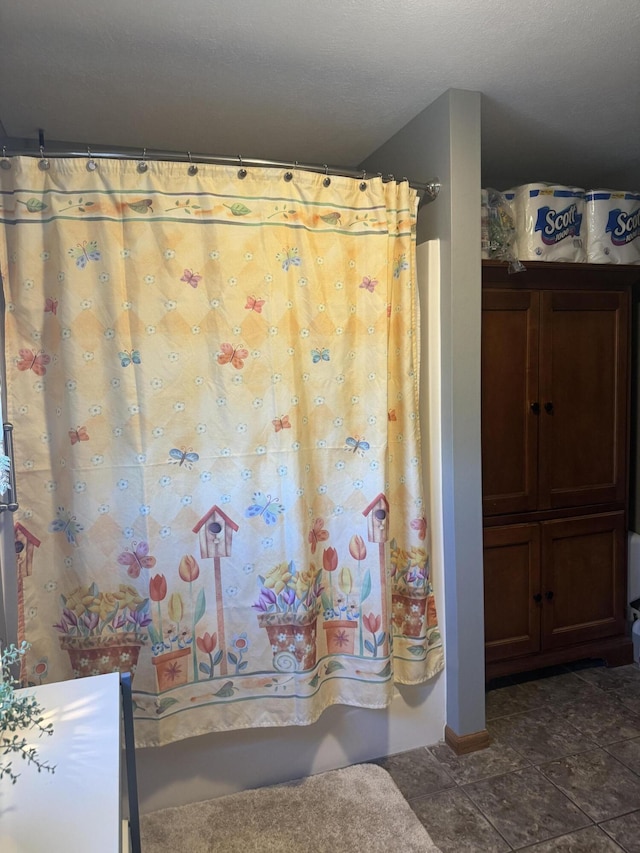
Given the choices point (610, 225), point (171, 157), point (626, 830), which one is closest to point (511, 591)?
point (626, 830)

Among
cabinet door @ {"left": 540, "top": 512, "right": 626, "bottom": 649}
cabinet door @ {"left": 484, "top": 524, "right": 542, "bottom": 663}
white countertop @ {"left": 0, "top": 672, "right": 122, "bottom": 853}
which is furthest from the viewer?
cabinet door @ {"left": 540, "top": 512, "right": 626, "bottom": 649}

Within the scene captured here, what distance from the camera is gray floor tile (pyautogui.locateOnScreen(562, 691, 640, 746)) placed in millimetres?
2334

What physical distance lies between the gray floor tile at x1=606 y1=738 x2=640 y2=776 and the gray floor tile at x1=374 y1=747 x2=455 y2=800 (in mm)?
633

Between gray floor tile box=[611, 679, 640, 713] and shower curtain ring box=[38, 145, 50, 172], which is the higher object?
shower curtain ring box=[38, 145, 50, 172]

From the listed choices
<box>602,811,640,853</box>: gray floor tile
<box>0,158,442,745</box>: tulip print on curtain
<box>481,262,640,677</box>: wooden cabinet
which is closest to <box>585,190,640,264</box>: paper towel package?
<box>481,262,640,677</box>: wooden cabinet

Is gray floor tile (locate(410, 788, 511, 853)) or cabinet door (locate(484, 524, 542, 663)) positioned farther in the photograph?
cabinet door (locate(484, 524, 542, 663))

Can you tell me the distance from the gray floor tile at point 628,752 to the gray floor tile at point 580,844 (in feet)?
1.26

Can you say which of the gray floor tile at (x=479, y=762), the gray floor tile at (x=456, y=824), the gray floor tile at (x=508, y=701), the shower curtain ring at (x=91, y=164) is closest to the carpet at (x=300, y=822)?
the gray floor tile at (x=456, y=824)

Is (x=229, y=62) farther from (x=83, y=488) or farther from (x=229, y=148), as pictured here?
(x=83, y=488)

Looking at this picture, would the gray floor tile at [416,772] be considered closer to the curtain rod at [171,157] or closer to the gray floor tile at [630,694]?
the gray floor tile at [630,694]

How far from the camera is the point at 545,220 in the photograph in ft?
8.18

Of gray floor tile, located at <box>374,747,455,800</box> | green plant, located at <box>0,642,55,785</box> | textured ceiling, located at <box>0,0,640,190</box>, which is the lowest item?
gray floor tile, located at <box>374,747,455,800</box>

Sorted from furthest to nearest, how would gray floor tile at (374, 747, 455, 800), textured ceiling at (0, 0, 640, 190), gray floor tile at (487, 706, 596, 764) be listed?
gray floor tile at (487, 706, 596, 764) → gray floor tile at (374, 747, 455, 800) → textured ceiling at (0, 0, 640, 190)

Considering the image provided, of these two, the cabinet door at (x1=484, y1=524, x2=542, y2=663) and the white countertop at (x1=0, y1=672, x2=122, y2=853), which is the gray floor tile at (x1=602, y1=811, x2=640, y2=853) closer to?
the cabinet door at (x1=484, y1=524, x2=542, y2=663)
